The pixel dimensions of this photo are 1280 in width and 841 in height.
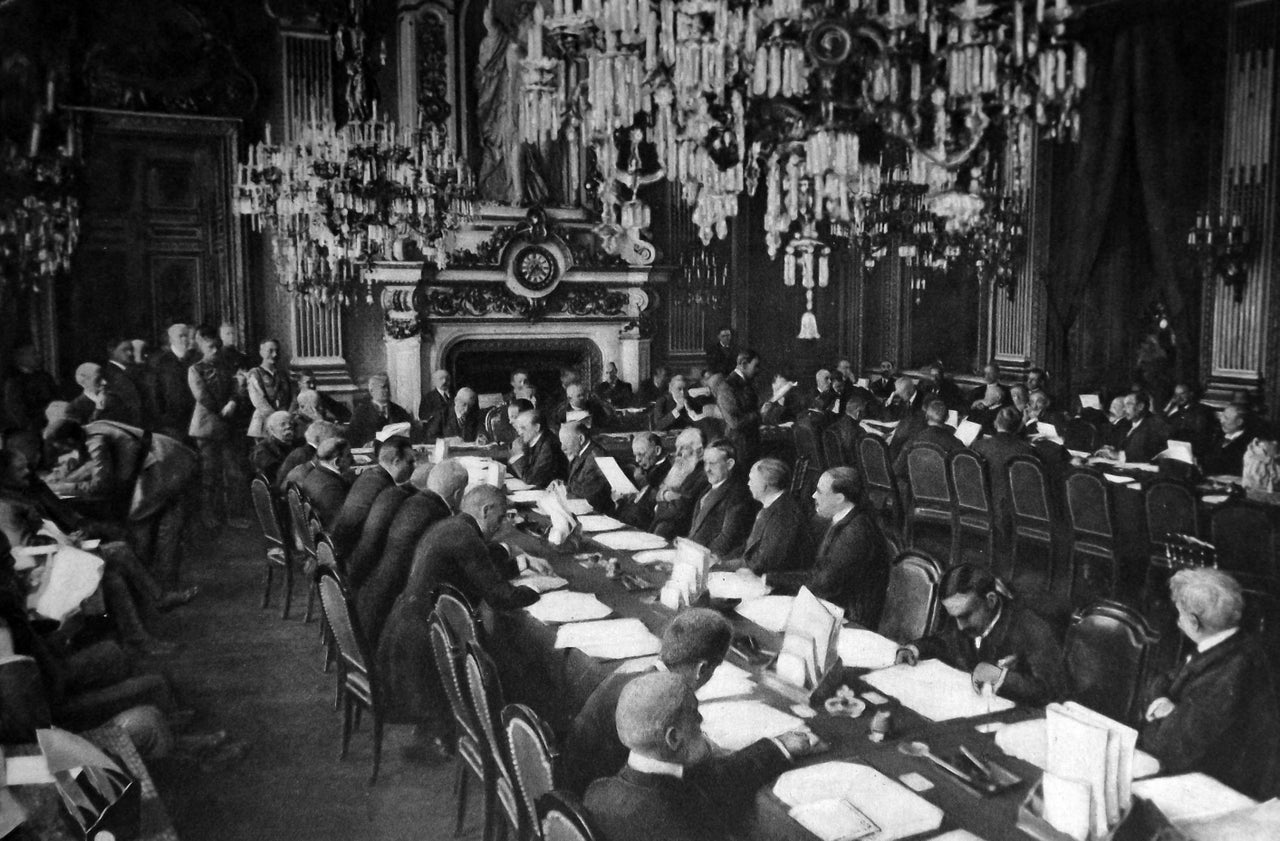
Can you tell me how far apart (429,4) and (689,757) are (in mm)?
10771

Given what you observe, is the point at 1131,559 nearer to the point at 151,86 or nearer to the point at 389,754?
the point at 389,754

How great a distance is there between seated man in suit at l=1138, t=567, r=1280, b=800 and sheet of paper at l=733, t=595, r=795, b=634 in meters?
1.27

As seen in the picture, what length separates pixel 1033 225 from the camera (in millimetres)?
11531

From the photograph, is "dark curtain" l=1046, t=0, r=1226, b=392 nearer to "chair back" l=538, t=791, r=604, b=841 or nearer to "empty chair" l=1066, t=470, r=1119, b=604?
"empty chair" l=1066, t=470, r=1119, b=604

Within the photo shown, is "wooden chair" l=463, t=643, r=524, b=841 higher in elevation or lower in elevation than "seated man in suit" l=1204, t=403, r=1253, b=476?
lower

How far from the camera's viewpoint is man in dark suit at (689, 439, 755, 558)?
191 inches

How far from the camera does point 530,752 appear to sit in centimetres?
236

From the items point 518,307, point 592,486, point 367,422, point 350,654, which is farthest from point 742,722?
point 518,307

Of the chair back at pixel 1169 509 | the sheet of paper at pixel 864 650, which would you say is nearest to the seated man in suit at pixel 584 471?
the sheet of paper at pixel 864 650

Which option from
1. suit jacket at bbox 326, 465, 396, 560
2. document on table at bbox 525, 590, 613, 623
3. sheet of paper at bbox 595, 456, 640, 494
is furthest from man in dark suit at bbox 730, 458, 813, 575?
suit jacket at bbox 326, 465, 396, 560

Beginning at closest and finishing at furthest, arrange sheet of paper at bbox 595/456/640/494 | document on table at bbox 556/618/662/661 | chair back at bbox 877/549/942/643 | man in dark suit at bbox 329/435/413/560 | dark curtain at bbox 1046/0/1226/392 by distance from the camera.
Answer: document on table at bbox 556/618/662/661
chair back at bbox 877/549/942/643
man in dark suit at bbox 329/435/413/560
sheet of paper at bbox 595/456/640/494
dark curtain at bbox 1046/0/1226/392

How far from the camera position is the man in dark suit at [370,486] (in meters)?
5.02

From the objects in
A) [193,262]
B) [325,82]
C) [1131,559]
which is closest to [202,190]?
[193,262]

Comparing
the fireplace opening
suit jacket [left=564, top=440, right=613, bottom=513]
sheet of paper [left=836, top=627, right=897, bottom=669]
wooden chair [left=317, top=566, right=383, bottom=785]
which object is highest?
the fireplace opening
